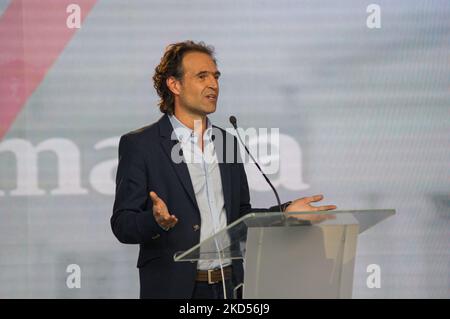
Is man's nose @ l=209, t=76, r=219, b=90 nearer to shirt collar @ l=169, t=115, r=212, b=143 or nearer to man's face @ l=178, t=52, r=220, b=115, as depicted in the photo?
man's face @ l=178, t=52, r=220, b=115

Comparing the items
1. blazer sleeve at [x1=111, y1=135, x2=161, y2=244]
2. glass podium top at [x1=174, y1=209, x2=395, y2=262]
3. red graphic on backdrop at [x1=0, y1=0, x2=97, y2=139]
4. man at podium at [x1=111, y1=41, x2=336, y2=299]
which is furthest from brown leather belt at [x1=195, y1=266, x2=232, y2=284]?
red graphic on backdrop at [x1=0, y1=0, x2=97, y2=139]

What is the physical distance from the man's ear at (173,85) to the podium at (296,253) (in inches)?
41.7

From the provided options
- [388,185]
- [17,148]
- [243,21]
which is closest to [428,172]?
[388,185]

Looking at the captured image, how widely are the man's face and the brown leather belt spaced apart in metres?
0.69

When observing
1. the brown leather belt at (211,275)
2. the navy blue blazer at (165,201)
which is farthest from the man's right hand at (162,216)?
the brown leather belt at (211,275)

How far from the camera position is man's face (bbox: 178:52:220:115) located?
375 centimetres

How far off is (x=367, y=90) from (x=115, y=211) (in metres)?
1.92

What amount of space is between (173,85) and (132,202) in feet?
2.12

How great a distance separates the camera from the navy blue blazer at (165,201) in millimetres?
3455

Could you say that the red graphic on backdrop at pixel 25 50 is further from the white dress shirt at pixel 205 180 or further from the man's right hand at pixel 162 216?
the man's right hand at pixel 162 216

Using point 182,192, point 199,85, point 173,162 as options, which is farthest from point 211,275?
point 199,85

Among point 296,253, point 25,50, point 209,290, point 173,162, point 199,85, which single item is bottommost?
point 209,290

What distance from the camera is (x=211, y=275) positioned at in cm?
344

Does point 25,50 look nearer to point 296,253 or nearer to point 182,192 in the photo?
point 182,192
